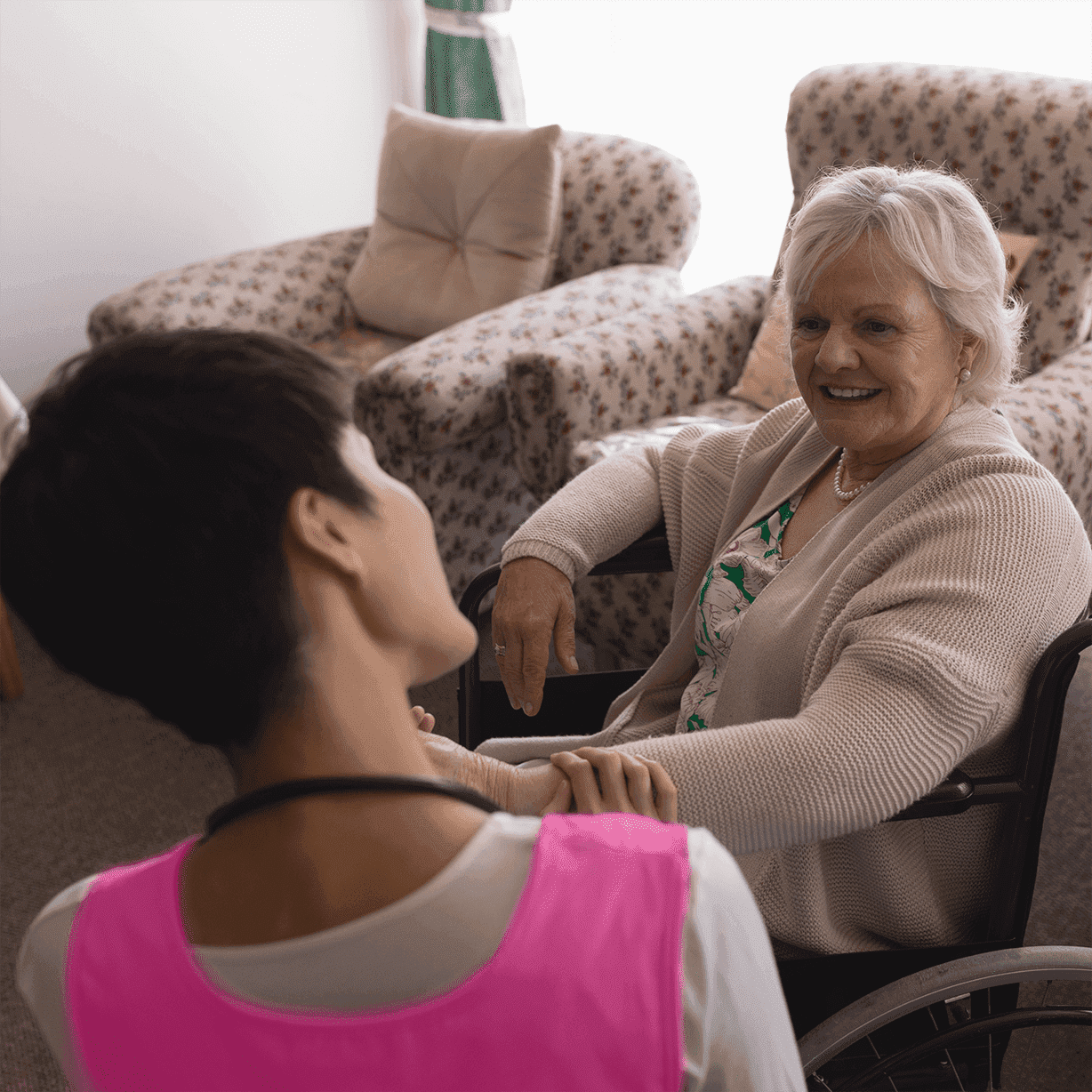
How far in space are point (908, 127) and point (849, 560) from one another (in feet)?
5.20

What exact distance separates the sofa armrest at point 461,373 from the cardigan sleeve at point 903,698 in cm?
139

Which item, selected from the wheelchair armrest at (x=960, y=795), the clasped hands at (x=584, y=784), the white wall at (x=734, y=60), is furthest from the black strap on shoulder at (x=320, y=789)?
the white wall at (x=734, y=60)

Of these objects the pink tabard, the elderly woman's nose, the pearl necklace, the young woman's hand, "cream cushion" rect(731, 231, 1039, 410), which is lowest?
"cream cushion" rect(731, 231, 1039, 410)

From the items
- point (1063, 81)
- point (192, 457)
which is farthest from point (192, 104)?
point (192, 457)

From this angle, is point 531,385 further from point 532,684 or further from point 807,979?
point 807,979

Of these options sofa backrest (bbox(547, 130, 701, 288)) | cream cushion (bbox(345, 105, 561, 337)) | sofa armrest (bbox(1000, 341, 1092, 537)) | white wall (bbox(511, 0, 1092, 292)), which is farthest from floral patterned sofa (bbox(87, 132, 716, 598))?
sofa armrest (bbox(1000, 341, 1092, 537))

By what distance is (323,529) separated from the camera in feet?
1.65

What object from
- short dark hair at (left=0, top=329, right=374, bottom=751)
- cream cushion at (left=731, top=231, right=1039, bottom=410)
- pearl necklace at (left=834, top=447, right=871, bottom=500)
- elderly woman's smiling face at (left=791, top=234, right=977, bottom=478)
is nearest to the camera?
short dark hair at (left=0, top=329, right=374, bottom=751)

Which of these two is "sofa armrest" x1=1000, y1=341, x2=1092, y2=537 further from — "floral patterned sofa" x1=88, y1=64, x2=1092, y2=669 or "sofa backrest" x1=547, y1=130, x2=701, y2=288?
"sofa backrest" x1=547, y1=130, x2=701, y2=288

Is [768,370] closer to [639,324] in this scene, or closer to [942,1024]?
[639,324]

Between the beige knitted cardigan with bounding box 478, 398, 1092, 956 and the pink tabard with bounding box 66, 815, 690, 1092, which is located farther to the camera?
the beige knitted cardigan with bounding box 478, 398, 1092, 956

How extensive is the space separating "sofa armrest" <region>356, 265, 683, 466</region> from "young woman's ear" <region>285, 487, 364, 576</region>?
1.72 metres

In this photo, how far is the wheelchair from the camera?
95 cm

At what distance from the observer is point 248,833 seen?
51cm
